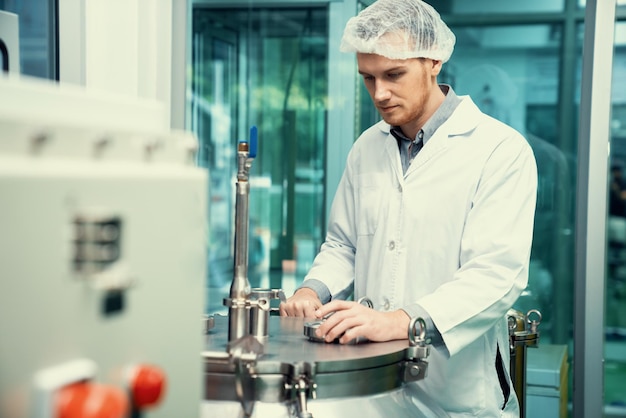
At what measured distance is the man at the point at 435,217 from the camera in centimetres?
151

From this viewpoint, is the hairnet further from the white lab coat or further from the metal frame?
the metal frame

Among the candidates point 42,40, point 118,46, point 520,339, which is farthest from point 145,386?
point 118,46

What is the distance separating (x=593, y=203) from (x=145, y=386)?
218cm

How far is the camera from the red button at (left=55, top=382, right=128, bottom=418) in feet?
2.01

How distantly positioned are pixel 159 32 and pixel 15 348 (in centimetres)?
216

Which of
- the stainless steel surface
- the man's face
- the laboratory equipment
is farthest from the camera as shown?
the stainless steel surface

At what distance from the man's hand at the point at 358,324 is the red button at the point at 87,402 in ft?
2.24

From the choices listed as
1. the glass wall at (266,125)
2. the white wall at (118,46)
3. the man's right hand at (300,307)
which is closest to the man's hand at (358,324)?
the man's right hand at (300,307)

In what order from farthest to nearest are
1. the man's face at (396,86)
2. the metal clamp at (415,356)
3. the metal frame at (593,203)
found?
the metal frame at (593,203) < the man's face at (396,86) < the metal clamp at (415,356)

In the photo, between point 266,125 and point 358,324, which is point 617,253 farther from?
point 358,324

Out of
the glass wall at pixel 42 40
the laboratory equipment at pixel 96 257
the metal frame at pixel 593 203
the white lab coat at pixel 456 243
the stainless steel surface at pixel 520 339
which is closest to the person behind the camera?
the laboratory equipment at pixel 96 257

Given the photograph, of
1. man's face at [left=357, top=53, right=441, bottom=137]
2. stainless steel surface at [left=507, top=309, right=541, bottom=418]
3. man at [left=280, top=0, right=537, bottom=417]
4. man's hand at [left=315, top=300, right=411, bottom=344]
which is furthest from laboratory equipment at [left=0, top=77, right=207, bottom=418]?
stainless steel surface at [left=507, top=309, right=541, bottom=418]

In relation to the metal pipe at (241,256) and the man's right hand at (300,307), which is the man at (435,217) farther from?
the metal pipe at (241,256)

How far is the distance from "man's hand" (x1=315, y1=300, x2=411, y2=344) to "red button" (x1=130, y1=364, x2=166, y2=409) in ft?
2.00
